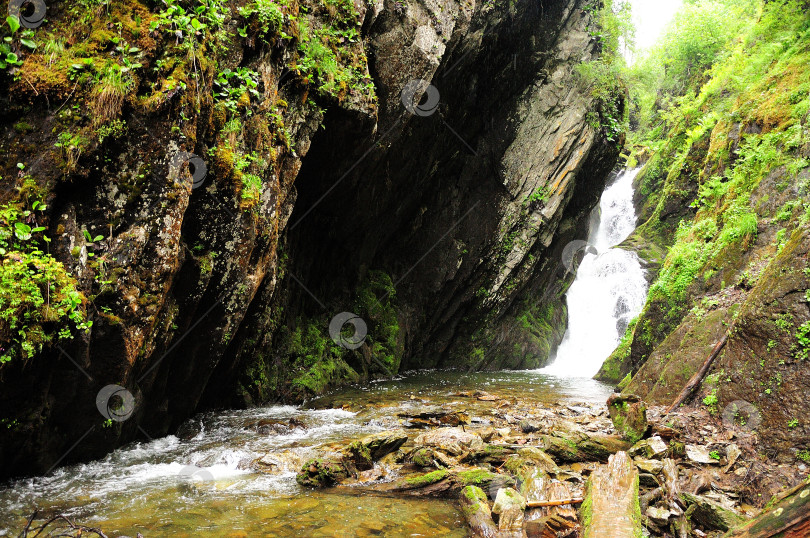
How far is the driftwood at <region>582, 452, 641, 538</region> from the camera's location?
3371 mm

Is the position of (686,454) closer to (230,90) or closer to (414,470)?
(414,470)

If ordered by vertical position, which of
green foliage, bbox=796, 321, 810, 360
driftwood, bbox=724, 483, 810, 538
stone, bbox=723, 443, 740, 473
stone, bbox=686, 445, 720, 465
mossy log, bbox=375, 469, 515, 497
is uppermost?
green foliage, bbox=796, 321, 810, 360

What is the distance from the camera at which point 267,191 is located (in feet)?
24.5

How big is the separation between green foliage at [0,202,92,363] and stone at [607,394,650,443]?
6.93 meters

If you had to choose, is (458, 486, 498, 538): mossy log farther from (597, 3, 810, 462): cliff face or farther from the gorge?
(597, 3, 810, 462): cliff face

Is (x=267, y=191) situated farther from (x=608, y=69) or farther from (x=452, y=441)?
(x=608, y=69)

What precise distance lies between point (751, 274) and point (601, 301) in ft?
52.1

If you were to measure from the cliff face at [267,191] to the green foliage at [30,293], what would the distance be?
0.03 m

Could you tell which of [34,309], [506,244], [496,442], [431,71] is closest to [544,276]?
[506,244]

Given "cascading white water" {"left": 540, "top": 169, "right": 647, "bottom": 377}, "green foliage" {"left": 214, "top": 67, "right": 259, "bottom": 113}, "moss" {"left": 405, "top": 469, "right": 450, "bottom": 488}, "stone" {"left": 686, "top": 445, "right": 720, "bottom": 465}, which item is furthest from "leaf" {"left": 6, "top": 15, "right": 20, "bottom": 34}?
"cascading white water" {"left": 540, "top": 169, "right": 647, "bottom": 377}

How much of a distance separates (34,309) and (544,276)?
20.3 m

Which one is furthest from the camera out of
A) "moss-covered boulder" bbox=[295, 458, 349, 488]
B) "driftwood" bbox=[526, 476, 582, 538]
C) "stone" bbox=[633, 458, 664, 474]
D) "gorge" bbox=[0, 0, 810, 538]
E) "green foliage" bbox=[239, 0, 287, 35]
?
"green foliage" bbox=[239, 0, 287, 35]

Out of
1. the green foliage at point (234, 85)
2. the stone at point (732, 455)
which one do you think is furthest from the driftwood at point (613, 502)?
the green foliage at point (234, 85)

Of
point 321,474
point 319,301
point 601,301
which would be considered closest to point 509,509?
point 321,474
